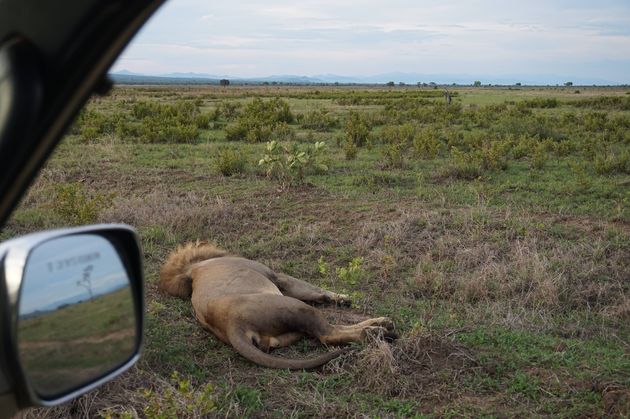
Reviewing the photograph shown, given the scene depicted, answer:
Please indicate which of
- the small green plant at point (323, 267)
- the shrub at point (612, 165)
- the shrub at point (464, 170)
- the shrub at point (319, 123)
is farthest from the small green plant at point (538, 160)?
the shrub at point (319, 123)

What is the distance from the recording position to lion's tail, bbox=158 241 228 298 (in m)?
5.61

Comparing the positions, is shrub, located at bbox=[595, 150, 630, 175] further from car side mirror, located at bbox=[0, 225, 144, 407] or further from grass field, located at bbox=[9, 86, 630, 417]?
car side mirror, located at bbox=[0, 225, 144, 407]

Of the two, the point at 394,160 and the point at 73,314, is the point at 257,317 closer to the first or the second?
the point at 73,314

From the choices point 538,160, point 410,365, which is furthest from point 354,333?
point 538,160

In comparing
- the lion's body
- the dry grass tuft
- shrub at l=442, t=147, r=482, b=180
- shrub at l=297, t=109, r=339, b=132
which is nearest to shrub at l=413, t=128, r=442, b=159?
shrub at l=442, t=147, r=482, b=180

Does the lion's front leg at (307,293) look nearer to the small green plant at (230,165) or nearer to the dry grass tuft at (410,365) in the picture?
the dry grass tuft at (410,365)

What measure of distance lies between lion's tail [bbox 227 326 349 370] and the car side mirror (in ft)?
9.71

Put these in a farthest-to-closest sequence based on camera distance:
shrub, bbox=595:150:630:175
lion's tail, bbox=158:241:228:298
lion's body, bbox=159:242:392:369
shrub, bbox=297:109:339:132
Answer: shrub, bbox=297:109:339:132
shrub, bbox=595:150:630:175
lion's tail, bbox=158:241:228:298
lion's body, bbox=159:242:392:369

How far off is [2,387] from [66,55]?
1.74ft

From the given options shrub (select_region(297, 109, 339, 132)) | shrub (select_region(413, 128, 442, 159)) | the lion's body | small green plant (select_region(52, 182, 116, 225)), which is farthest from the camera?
shrub (select_region(297, 109, 339, 132))

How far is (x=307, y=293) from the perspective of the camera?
18.5 feet

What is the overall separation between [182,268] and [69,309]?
15.4 ft

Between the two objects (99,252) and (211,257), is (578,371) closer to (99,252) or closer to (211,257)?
(211,257)

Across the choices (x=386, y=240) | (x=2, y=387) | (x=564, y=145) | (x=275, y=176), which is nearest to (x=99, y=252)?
(x=2, y=387)
